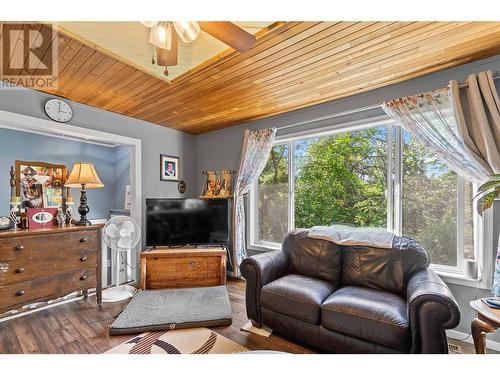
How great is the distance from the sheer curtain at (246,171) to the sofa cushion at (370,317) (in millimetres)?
1689

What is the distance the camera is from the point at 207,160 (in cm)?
394

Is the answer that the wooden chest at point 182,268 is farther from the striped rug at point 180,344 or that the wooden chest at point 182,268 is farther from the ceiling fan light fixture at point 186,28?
the ceiling fan light fixture at point 186,28

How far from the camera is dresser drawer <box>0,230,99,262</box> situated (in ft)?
6.48

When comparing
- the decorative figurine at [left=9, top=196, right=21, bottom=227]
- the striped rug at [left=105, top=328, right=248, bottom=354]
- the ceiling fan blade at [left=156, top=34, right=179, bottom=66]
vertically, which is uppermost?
the ceiling fan blade at [left=156, top=34, right=179, bottom=66]

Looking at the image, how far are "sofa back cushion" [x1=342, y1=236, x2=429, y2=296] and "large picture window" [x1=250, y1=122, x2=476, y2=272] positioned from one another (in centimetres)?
37

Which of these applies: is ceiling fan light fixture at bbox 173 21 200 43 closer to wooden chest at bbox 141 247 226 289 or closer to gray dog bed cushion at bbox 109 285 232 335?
gray dog bed cushion at bbox 109 285 232 335

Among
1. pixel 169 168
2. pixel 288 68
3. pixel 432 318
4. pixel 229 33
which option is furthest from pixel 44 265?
pixel 432 318

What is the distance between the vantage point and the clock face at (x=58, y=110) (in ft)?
8.14

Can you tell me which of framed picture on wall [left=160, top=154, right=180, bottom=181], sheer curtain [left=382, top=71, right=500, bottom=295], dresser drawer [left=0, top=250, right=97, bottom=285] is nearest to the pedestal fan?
dresser drawer [left=0, top=250, right=97, bottom=285]

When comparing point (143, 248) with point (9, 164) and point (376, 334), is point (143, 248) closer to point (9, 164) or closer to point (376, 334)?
A: point (9, 164)

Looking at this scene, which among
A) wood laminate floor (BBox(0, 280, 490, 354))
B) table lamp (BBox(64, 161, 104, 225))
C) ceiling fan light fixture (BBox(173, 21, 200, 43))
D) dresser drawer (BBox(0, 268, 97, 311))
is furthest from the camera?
table lamp (BBox(64, 161, 104, 225))

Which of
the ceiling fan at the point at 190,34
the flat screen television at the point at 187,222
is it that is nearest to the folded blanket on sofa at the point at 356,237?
the flat screen television at the point at 187,222
